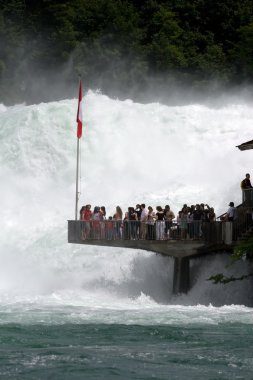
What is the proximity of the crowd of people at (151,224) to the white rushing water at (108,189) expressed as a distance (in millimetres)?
1746

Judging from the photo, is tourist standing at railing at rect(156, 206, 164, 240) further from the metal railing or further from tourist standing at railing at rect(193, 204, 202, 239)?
tourist standing at railing at rect(193, 204, 202, 239)

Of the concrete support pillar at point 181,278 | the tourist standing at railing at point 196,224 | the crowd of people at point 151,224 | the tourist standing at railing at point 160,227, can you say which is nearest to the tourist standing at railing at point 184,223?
the crowd of people at point 151,224

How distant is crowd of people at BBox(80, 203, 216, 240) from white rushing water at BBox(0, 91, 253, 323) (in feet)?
5.73

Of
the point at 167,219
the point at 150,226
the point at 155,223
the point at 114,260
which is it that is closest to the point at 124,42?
the point at 114,260

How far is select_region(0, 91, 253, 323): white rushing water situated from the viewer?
38.1m

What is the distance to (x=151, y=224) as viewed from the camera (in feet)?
123

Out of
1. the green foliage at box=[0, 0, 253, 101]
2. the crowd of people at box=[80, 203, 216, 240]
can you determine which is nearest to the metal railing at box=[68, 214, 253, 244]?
the crowd of people at box=[80, 203, 216, 240]

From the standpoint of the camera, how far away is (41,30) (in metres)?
99.9

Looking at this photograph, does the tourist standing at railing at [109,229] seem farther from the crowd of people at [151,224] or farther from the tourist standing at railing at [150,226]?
the tourist standing at railing at [150,226]

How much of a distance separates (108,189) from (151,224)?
17.1 metres

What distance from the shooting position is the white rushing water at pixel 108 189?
38094 millimetres

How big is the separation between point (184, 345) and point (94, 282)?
13788mm

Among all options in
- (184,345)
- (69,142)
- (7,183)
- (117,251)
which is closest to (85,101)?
(69,142)

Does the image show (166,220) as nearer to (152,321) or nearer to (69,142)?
(152,321)
